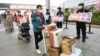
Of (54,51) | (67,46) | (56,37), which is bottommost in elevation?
(54,51)

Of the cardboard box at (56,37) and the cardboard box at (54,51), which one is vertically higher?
the cardboard box at (56,37)

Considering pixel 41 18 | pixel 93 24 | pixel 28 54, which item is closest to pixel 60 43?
pixel 41 18

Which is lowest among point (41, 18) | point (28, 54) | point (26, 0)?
point (28, 54)

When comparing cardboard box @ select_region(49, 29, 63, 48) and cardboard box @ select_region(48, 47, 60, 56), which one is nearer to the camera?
cardboard box @ select_region(49, 29, 63, 48)

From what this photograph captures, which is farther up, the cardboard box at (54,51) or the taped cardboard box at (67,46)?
the taped cardboard box at (67,46)

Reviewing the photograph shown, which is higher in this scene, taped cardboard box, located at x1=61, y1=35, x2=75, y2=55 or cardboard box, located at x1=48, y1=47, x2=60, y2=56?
taped cardboard box, located at x1=61, y1=35, x2=75, y2=55

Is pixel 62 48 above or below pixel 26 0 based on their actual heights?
below

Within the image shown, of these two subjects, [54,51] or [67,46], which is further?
[54,51]

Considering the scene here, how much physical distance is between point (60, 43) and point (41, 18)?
116 cm

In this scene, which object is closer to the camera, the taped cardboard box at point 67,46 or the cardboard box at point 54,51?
the taped cardboard box at point 67,46

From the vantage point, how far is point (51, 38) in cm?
346

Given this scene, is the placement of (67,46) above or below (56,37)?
below

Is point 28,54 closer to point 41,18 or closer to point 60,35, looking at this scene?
point 41,18

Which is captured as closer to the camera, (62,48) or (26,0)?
(62,48)
